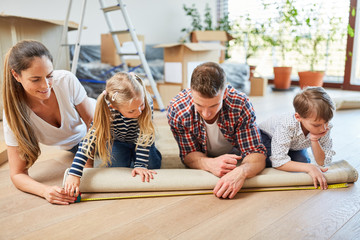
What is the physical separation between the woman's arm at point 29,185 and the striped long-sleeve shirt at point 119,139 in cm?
9

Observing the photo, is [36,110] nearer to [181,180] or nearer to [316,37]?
[181,180]

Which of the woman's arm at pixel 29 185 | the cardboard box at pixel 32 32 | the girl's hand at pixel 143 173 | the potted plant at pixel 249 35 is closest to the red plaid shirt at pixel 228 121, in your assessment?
the girl's hand at pixel 143 173

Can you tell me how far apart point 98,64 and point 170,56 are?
2.92 ft

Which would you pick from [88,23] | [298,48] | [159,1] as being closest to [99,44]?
[88,23]

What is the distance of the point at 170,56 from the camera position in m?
2.82

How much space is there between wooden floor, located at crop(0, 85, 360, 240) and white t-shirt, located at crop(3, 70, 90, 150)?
0.25 meters

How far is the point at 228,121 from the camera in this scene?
125cm

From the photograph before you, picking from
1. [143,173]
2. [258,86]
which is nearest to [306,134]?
[143,173]

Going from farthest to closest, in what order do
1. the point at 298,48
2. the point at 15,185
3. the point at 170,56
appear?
the point at 298,48
the point at 170,56
the point at 15,185

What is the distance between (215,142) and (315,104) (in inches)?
17.3

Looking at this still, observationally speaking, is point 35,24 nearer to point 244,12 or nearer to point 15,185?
point 15,185

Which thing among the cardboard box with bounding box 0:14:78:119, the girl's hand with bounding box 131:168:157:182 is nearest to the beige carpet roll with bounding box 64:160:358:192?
the girl's hand with bounding box 131:168:157:182

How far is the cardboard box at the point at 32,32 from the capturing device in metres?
2.25

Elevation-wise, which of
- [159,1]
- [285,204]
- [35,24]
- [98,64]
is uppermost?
[159,1]
